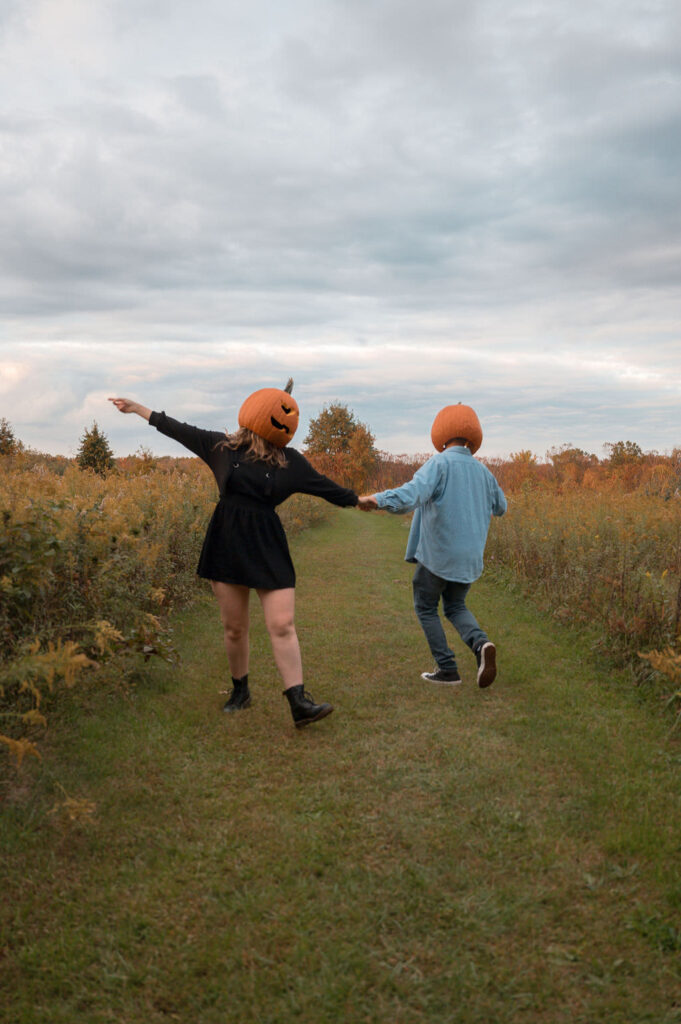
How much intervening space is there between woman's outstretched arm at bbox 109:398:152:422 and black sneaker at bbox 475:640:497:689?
293 cm

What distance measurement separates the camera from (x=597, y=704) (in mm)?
5465

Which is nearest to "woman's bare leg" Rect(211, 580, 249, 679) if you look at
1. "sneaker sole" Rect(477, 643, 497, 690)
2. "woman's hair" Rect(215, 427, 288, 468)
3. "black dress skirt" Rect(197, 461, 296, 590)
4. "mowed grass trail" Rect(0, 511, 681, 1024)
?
"black dress skirt" Rect(197, 461, 296, 590)

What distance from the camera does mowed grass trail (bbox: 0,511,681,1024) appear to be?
8.25 feet

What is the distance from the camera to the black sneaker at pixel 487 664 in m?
5.48

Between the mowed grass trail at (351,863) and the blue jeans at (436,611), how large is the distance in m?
0.39

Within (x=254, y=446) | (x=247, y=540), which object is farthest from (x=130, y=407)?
(x=247, y=540)

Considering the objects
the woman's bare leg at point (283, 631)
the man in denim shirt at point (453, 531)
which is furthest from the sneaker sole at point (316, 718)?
the man in denim shirt at point (453, 531)

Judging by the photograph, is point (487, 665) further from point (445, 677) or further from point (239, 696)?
point (239, 696)

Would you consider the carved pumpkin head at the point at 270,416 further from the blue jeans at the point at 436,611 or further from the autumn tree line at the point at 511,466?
the autumn tree line at the point at 511,466

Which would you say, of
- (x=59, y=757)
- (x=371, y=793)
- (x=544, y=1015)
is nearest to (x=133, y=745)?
(x=59, y=757)

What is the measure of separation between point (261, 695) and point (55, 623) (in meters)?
1.62

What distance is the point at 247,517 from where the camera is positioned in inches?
187

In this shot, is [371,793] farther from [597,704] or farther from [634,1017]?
[597,704]

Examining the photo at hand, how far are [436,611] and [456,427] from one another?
146 cm
